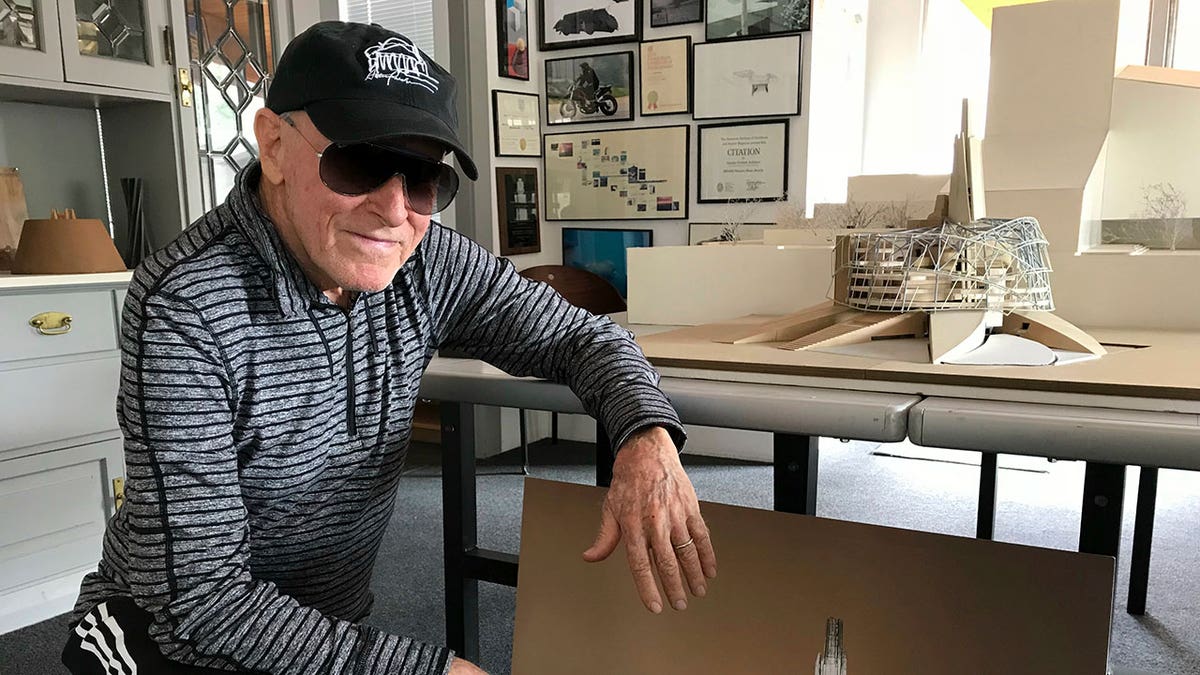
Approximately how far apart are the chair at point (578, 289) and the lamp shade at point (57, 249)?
4.92ft

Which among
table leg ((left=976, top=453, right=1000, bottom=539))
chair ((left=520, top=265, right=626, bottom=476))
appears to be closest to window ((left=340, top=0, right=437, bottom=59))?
chair ((left=520, top=265, right=626, bottom=476))

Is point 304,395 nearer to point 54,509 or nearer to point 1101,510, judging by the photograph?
point 1101,510

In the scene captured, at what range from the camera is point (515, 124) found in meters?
3.67

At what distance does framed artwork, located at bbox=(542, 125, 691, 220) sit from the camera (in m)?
3.60

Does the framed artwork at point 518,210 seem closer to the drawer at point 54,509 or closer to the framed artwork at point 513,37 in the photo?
the framed artwork at point 513,37

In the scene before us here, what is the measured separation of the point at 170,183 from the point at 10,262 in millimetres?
570

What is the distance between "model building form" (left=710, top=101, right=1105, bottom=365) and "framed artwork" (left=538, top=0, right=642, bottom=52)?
2.65m

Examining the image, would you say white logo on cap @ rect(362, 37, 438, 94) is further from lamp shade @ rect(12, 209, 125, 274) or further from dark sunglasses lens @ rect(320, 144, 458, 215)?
lamp shade @ rect(12, 209, 125, 274)

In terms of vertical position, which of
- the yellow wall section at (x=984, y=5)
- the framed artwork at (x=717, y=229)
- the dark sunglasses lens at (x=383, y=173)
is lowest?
the framed artwork at (x=717, y=229)

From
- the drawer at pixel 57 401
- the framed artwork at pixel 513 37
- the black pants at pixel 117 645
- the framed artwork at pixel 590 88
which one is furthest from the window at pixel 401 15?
the black pants at pixel 117 645

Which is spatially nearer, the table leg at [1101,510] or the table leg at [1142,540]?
the table leg at [1101,510]

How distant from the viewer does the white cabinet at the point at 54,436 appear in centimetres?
223

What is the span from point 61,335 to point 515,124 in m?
1.94

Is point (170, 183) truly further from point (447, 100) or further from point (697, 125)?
point (447, 100)
